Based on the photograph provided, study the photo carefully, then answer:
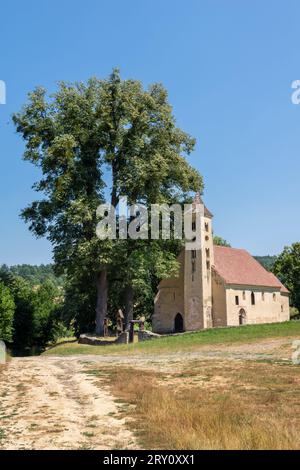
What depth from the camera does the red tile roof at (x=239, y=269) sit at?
53.8m

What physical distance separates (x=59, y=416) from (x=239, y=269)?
4840cm

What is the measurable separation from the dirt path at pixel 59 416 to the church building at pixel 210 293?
111ft

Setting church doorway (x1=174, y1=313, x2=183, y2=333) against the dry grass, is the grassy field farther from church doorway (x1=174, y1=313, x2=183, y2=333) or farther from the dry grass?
church doorway (x1=174, y1=313, x2=183, y2=333)

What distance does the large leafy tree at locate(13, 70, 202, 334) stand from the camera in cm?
3978

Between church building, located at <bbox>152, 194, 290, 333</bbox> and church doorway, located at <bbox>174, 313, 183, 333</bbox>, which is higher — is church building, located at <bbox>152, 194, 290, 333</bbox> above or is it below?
above

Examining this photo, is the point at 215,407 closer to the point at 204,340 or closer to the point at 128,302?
the point at 204,340

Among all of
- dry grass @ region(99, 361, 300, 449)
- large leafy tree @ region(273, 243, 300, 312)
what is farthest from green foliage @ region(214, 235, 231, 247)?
dry grass @ region(99, 361, 300, 449)

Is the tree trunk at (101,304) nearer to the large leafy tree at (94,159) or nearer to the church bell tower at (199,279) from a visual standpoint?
the large leafy tree at (94,159)

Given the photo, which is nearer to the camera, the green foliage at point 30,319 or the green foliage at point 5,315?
the green foliage at point 5,315

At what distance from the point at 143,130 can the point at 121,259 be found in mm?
11662

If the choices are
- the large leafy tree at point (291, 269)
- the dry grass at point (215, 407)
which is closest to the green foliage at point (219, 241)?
the large leafy tree at point (291, 269)

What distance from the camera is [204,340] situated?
32.6 metres
